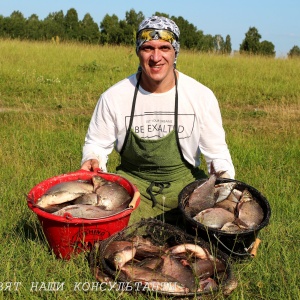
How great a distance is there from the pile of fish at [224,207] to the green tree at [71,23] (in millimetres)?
39471

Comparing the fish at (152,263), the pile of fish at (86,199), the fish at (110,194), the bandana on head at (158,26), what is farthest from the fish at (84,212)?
the bandana on head at (158,26)

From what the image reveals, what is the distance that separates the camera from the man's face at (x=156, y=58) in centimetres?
328

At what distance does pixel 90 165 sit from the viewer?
11.1ft

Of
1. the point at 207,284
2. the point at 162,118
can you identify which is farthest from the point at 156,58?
the point at 207,284

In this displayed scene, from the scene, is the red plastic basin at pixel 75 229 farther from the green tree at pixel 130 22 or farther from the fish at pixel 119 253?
the green tree at pixel 130 22

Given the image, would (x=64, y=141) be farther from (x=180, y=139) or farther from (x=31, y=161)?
(x=180, y=139)

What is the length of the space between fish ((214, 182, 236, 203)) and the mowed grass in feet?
1.35

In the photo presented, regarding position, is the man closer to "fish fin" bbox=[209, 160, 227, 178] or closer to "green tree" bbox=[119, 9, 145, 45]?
"fish fin" bbox=[209, 160, 227, 178]

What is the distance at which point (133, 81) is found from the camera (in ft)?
11.7

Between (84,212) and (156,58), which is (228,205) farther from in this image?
(156,58)

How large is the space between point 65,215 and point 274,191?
2.20 m

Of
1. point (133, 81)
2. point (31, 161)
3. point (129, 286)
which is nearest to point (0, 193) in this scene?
point (31, 161)

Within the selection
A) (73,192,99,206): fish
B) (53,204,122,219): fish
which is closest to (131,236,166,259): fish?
(53,204,122,219): fish

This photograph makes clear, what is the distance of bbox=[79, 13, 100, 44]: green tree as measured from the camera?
39781 millimetres
